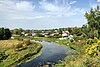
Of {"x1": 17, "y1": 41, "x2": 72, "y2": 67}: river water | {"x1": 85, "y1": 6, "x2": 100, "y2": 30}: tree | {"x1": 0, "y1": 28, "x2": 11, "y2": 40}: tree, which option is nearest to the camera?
{"x1": 17, "y1": 41, "x2": 72, "y2": 67}: river water

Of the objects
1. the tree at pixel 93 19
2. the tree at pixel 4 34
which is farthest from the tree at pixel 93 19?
the tree at pixel 4 34

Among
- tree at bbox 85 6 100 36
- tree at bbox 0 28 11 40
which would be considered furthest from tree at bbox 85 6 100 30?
tree at bbox 0 28 11 40

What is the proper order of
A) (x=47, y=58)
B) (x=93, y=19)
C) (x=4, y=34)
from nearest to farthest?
(x=47, y=58), (x=93, y=19), (x=4, y=34)

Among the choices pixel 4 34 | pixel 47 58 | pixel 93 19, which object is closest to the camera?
pixel 47 58

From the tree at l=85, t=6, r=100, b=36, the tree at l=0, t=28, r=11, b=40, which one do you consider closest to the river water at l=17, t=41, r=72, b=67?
the tree at l=85, t=6, r=100, b=36

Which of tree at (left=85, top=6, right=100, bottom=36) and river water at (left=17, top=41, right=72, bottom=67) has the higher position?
tree at (left=85, top=6, right=100, bottom=36)

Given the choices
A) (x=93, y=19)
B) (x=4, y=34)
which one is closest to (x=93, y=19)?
(x=93, y=19)

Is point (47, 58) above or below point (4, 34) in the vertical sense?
below

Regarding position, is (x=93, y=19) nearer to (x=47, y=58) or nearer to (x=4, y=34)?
(x=47, y=58)

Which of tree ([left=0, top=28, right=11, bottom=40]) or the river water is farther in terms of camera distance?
tree ([left=0, top=28, right=11, bottom=40])

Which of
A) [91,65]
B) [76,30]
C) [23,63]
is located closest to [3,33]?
[76,30]

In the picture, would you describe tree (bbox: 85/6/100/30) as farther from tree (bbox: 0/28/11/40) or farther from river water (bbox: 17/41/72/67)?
tree (bbox: 0/28/11/40)

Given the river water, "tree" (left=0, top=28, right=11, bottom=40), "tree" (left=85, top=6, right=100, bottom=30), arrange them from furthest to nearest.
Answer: "tree" (left=0, top=28, right=11, bottom=40) → "tree" (left=85, top=6, right=100, bottom=30) → the river water

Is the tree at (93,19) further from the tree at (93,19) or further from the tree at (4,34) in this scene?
the tree at (4,34)
